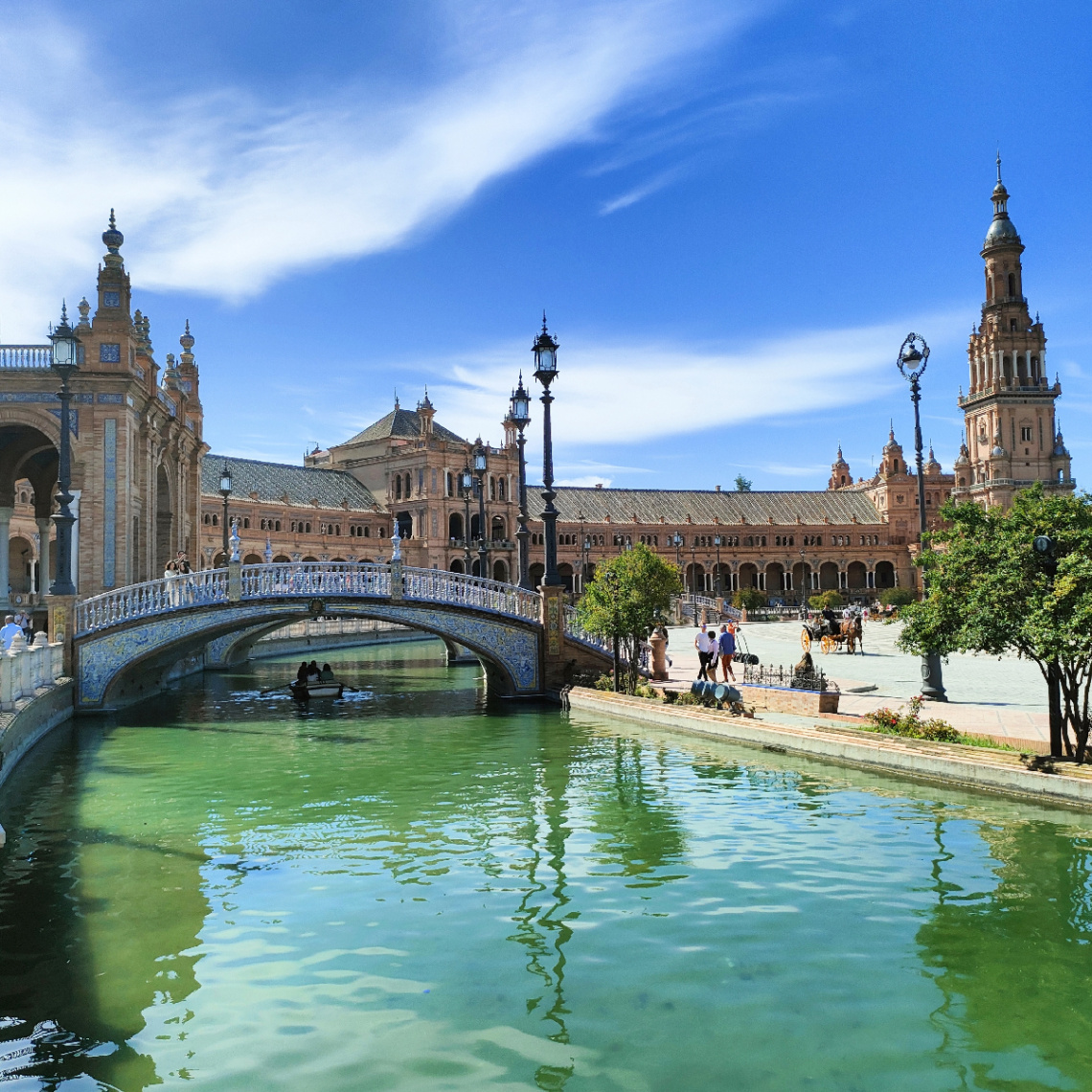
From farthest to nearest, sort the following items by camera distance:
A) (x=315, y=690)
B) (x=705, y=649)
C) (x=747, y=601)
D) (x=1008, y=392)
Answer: (x=1008, y=392)
(x=747, y=601)
(x=315, y=690)
(x=705, y=649)

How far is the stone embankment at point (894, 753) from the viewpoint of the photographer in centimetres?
1185

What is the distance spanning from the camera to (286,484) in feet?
284

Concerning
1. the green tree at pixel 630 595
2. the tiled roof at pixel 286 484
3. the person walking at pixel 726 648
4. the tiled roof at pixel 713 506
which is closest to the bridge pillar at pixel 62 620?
the green tree at pixel 630 595

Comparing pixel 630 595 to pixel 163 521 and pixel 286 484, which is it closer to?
pixel 163 521

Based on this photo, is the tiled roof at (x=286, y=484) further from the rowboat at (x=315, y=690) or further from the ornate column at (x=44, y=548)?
the rowboat at (x=315, y=690)

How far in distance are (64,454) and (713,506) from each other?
303 ft

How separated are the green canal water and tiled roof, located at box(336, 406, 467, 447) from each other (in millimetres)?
79385

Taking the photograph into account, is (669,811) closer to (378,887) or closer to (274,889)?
(378,887)

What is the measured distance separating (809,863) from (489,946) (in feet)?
Result: 12.7

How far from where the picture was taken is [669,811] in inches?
498

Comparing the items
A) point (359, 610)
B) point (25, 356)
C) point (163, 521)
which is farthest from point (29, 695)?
point (163, 521)

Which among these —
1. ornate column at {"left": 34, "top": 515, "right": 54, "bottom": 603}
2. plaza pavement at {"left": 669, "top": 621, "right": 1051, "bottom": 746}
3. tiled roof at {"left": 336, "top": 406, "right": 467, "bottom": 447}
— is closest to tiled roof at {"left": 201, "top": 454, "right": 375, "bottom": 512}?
tiled roof at {"left": 336, "top": 406, "right": 467, "bottom": 447}

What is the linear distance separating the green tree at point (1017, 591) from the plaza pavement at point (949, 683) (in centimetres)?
226

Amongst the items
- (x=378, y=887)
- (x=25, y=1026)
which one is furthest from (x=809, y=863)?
(x=25, y=1026)
